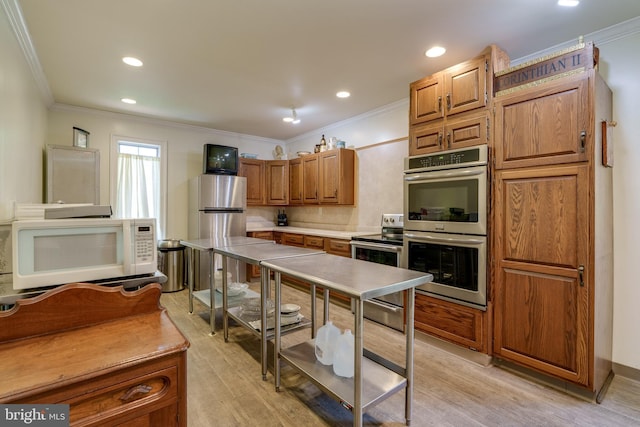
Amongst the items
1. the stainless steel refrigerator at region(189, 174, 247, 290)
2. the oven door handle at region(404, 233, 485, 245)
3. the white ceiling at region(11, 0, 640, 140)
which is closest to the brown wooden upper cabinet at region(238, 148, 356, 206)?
the stainless steel refrigerator at region(189, 174, 247, 290)

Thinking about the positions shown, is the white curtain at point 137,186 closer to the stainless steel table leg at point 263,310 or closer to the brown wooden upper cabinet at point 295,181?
the brown wooden upper cabinet at point 295,181

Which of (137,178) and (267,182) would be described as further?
(267,182)

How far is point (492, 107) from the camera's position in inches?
93.0

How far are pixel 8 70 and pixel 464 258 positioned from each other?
12.1 ft

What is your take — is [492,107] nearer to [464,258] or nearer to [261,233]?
[464,258]

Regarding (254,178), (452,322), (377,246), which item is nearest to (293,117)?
(254,178)

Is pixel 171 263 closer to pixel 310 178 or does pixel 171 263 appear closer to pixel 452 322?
pixel 310 178

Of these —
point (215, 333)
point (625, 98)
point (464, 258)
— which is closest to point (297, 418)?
point (215, 333)

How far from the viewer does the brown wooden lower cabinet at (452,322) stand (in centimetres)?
239

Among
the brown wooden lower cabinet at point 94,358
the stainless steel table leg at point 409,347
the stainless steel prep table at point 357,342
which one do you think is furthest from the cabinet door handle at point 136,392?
the stainless steel table leg at point 409,347

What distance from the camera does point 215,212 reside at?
4.68 metres

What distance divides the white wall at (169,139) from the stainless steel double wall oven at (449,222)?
3.78 meters

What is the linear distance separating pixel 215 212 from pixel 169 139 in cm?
146

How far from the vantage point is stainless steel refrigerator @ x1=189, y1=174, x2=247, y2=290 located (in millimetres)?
4570
